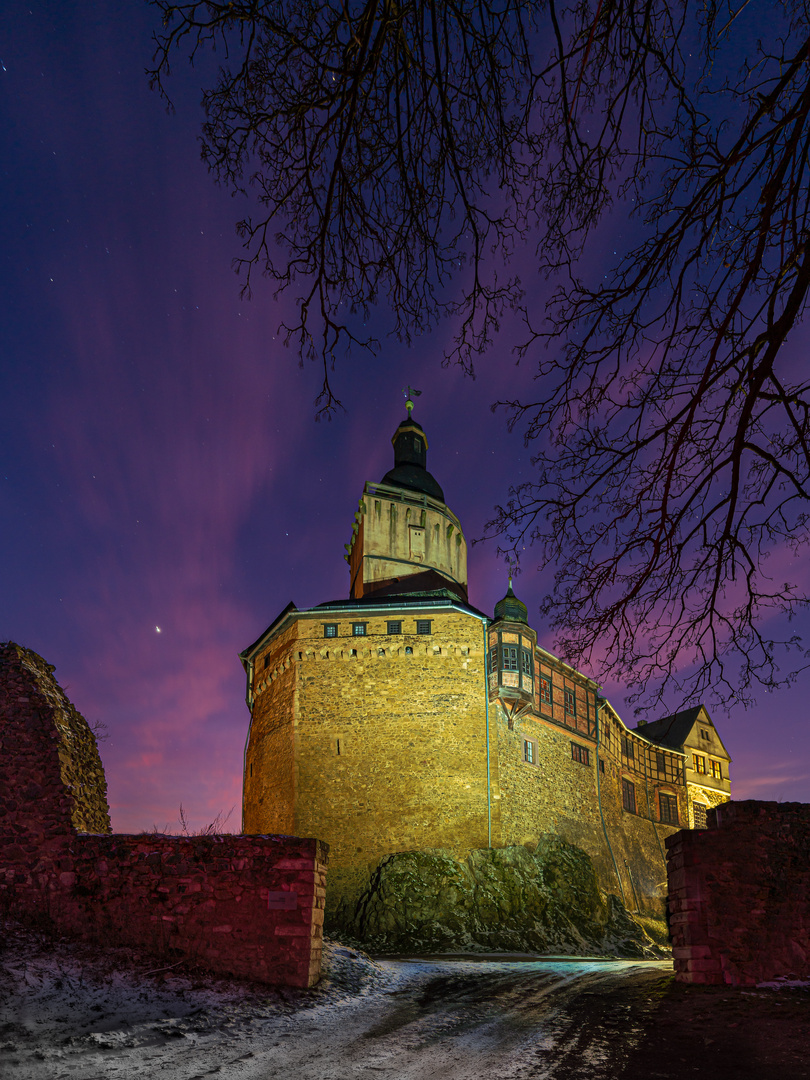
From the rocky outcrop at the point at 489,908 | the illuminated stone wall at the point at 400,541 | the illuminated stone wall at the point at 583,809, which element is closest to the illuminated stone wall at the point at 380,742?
the rocky outcrop at the point at 489,908

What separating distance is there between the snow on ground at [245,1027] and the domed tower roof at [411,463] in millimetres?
31596

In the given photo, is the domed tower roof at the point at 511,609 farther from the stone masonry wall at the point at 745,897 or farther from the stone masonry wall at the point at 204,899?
the stone masonry wall at the point at 204,899

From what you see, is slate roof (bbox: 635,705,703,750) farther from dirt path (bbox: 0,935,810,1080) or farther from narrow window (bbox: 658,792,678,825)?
dirt path (bbox: 0,935,810,1080)

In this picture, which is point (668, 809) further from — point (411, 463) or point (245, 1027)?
point (245, 1027)

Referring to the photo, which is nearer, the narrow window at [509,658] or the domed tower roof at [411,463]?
the narrow window at [509,658]

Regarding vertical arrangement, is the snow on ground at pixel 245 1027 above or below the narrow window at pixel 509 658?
below

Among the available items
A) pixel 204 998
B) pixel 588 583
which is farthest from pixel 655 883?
pixel 588 583

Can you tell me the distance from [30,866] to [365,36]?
873cm

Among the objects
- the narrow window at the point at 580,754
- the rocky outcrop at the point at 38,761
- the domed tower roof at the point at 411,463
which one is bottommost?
the rocky outcrop at the point at 38,761

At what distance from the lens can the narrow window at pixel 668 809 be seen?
1515 inches

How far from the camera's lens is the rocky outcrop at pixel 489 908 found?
813 inches

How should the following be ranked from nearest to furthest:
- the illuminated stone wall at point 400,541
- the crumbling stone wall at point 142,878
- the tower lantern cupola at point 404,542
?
the crumbling stone wall at point 142,878, the tower lantern cupola at point 404,542, the illuminated stone wall at point 400,541

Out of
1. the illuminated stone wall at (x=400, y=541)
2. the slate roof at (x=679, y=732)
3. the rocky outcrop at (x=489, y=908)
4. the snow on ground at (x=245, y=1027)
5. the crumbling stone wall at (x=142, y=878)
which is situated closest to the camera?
the snow on ground at (x=245, y=1027)

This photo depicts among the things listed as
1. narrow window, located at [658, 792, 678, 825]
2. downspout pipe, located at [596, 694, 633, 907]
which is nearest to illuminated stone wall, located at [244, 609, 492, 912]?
downspout pipe, located at [596, 694, 633, 907]
